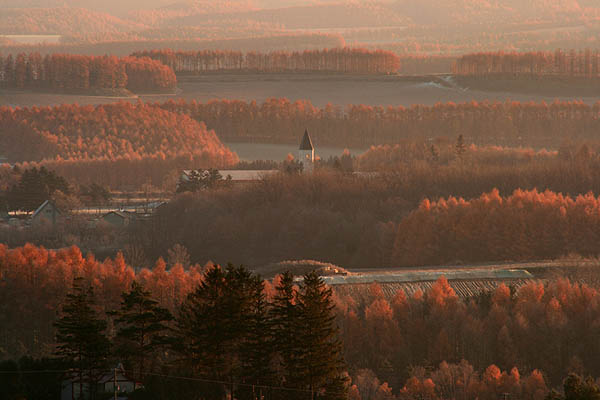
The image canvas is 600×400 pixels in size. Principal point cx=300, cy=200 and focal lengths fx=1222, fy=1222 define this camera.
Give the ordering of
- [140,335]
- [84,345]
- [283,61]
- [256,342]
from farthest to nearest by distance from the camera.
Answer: [283,61]
[140,335]
[256,342]
[84,345]

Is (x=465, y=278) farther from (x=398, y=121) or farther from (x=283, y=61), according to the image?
(x=283, y=61)

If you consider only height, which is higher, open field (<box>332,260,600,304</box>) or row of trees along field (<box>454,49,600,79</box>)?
row of trees along field (<box>454,49,600,79</box>)

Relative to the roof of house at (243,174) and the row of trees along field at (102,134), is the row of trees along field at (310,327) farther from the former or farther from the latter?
the row of trees along field at (102,134)

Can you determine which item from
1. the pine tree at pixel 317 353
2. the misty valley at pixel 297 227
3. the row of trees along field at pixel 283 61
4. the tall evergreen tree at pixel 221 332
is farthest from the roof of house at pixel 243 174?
the row of trees along field at pixel 283 61

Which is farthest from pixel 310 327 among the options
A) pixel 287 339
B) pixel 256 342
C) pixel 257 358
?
pixel 256 342

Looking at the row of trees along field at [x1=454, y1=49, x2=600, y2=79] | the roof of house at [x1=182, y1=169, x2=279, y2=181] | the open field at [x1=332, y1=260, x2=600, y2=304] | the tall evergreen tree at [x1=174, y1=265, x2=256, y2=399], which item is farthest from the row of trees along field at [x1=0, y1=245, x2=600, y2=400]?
the row of trees along field at [x1=454, y1=49, x2=600, y2=79]

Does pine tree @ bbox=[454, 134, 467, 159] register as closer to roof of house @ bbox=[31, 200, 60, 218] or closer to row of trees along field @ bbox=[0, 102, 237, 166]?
row of trees along field @ bbox=[0, 102, 237, 166]

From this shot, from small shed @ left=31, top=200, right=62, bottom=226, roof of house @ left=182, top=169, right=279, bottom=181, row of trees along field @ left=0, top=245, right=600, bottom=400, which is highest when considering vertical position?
row of trees along field @ left=0, top=245, right=600, bottom=400
